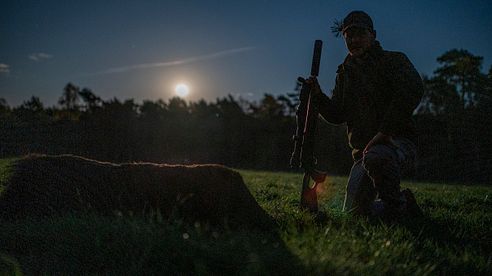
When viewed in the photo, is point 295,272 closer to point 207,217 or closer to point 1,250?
point 207,217

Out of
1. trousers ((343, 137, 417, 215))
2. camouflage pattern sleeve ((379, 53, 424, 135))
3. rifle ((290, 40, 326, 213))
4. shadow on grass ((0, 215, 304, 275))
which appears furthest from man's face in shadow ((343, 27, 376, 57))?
shadow on grass ((0, 215, 304, 275))

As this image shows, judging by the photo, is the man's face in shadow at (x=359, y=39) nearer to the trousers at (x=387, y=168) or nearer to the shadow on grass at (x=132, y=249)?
the trousers at (x=387, y=168)

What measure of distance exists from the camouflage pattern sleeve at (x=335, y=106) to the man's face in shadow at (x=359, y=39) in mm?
557

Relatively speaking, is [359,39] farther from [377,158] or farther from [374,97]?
[377,158]

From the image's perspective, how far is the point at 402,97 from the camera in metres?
5.38

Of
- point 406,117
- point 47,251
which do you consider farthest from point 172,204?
point 406,117

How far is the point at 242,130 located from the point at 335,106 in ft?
97.4

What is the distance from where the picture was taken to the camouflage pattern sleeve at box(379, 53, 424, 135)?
5348 mm

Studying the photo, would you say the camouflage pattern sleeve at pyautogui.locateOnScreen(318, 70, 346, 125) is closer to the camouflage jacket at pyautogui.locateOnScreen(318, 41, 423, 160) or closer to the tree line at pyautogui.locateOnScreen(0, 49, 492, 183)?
the camouflage jacket at pyautogui.locateOnScreen(318, 41, 423, 160)

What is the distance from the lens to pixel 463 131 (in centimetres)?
2908

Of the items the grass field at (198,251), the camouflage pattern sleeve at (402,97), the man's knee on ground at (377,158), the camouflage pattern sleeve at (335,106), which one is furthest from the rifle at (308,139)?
the grass field at (198,251)

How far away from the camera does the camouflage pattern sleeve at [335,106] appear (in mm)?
6414

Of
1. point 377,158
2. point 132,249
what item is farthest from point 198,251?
point 377,158

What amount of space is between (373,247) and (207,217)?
166 cm
